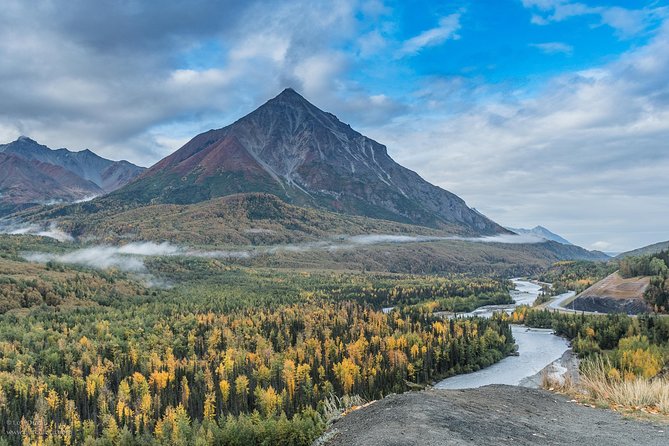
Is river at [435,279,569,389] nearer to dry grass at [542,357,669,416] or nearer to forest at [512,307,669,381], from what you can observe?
forest at [512,307,669,381]

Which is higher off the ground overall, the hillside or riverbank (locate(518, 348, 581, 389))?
the hillside

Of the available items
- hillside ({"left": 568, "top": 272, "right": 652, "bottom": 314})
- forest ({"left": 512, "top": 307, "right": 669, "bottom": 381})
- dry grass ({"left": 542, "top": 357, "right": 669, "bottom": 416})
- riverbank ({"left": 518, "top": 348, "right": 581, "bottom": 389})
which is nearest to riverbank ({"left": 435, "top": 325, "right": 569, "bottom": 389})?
riverbank ({"left": 518, "top": 348, "right": 581, "bottom": 389})

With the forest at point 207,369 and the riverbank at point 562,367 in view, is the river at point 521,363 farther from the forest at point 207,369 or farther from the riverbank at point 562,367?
the forest at point 207,369

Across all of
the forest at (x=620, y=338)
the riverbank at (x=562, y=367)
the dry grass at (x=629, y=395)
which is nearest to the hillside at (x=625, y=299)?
the forest at (x=620, y=338)

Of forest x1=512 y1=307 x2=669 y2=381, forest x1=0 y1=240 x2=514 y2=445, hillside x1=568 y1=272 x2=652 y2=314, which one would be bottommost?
forest x1=0 y1=240 x2=514 y2=445

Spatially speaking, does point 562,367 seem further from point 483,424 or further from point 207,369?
point 483,424

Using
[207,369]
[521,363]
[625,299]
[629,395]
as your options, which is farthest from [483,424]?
[625,299]

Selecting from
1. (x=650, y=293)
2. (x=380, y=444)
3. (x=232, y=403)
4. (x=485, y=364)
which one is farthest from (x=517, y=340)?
(x=380, y=444)

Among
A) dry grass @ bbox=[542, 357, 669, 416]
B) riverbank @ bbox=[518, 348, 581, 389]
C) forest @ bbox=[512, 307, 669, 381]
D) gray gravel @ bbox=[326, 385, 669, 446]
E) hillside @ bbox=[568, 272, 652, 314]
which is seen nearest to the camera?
gray gravel @ bbox=[326, 385, 669, 446]

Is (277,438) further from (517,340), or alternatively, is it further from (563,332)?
(563,332)
